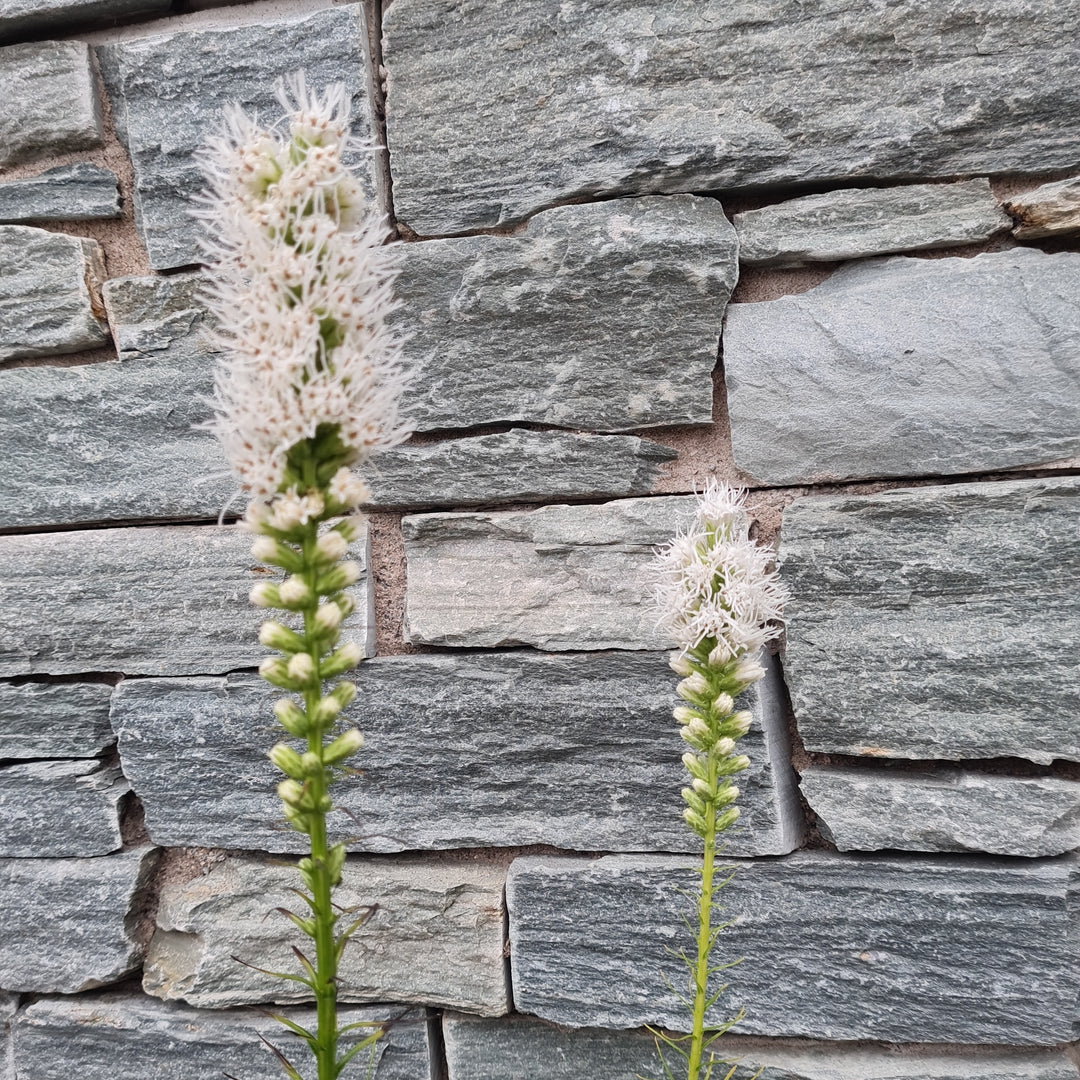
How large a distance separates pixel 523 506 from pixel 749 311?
17.4 inches

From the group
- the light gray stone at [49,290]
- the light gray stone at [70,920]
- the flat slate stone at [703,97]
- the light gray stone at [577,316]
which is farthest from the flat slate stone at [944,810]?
the light gray stone at [49,290]

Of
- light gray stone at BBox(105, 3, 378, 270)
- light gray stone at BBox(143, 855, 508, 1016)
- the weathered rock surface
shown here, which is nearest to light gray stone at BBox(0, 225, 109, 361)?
light gray stone at BBox(105, 3, 378, 270)

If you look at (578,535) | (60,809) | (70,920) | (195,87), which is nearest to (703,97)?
(578,535)

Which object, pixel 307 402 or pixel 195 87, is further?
pixel 195 87

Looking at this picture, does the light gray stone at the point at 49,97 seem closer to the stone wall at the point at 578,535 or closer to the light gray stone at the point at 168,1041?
the stone wall at the point at 578,535

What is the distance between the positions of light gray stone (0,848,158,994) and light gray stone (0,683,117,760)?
0.19 metres

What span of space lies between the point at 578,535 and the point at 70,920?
105 cm

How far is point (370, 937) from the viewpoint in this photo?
1331 mm

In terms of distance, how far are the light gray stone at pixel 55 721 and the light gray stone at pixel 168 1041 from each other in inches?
16.6

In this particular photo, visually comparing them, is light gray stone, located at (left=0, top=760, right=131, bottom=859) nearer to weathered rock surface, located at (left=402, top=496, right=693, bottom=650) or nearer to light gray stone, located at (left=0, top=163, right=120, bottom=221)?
weathered rock surface, located at (left=402, top=496, right=693, bottom=650)

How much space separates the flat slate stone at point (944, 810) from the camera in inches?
45.4

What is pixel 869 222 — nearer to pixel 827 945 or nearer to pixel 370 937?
pixel 827 945

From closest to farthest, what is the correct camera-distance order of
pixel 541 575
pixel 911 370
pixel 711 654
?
pixel 711 654, pixel 911 370, pixel 541 575

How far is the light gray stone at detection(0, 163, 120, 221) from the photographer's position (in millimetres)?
1377
